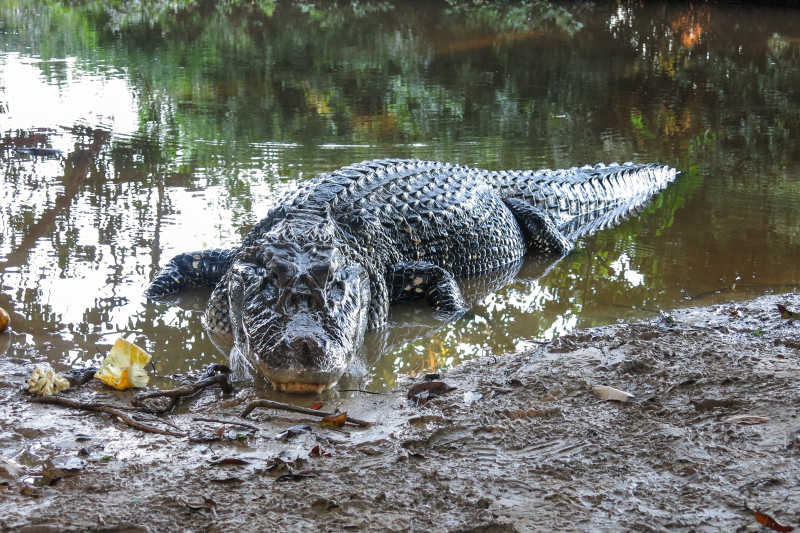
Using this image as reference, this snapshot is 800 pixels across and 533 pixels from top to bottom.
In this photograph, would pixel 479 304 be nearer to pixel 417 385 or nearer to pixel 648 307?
pixel 648 307

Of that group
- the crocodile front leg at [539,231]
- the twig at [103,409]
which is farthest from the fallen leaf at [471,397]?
the crocodile front leg at [539,231]

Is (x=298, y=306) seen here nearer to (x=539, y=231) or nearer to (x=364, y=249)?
(x=364, y=249)

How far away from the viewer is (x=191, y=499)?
7.32ft

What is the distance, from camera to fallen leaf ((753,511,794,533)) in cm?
197

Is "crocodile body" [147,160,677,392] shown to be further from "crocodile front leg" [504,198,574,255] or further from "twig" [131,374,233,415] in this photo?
"twig" [131,374,233,415]

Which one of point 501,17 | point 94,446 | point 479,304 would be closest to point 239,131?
point 479,304

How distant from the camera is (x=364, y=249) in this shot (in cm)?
450

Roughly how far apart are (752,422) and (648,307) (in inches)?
76.3

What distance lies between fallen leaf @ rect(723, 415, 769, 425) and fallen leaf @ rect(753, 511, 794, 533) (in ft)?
2.05

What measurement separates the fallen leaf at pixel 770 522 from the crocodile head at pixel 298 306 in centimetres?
173

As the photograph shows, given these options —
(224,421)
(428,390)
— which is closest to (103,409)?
(224,421)

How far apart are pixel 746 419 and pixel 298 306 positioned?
A: 76.0 inches

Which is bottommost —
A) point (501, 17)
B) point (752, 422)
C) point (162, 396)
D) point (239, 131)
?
point (162, 396)

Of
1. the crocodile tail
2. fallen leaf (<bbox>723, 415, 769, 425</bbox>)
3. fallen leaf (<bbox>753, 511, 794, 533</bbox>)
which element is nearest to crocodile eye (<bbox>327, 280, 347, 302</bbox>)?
fallen leaf (<bbox>723, 415, 769, 425</bbox>)
